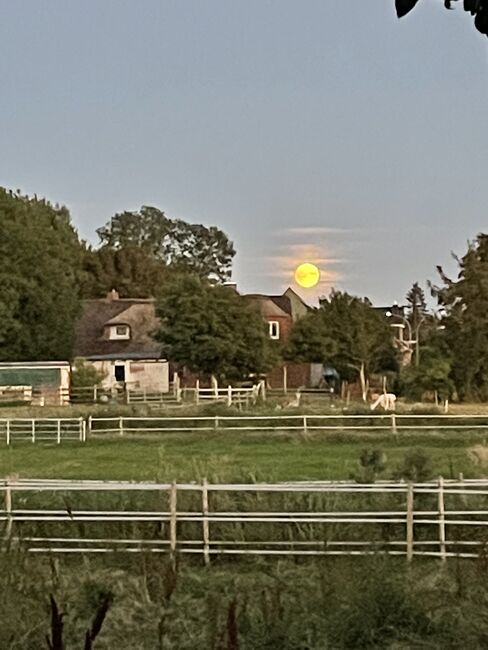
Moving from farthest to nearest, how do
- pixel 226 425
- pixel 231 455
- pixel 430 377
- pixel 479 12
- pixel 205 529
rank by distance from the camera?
pixel 430 377, pixel 226 425, pixel 231 455, pixel 205 529, pixel 479 12

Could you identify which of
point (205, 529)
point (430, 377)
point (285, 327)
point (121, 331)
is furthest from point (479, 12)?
point (285, 327)

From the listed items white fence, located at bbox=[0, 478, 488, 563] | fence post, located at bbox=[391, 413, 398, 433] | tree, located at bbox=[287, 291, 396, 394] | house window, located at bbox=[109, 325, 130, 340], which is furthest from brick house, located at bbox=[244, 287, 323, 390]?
white fence, located at bbox=[0, 478, 488, 563]

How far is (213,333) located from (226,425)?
66.6ft

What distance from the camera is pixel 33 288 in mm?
66438

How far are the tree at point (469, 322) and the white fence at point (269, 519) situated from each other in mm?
45309

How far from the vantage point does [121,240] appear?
112938 millimetres

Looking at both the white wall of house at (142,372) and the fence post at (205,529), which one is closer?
the fence post at (205,529)

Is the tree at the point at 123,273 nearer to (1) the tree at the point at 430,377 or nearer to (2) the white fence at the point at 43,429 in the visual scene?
(1) the tree at the point at 430,377

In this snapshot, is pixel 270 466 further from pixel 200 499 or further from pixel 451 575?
pixel 451 575

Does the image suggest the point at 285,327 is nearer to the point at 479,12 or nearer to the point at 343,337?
the point at 343,337

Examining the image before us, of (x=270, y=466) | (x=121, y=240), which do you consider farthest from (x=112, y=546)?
(x=121, y=240)

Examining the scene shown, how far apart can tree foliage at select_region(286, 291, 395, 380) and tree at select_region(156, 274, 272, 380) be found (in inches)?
246

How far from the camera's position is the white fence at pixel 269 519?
15625 mm

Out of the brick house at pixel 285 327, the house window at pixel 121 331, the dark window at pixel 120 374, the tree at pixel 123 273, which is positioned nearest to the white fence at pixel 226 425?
the brick house at pixel 285 327
